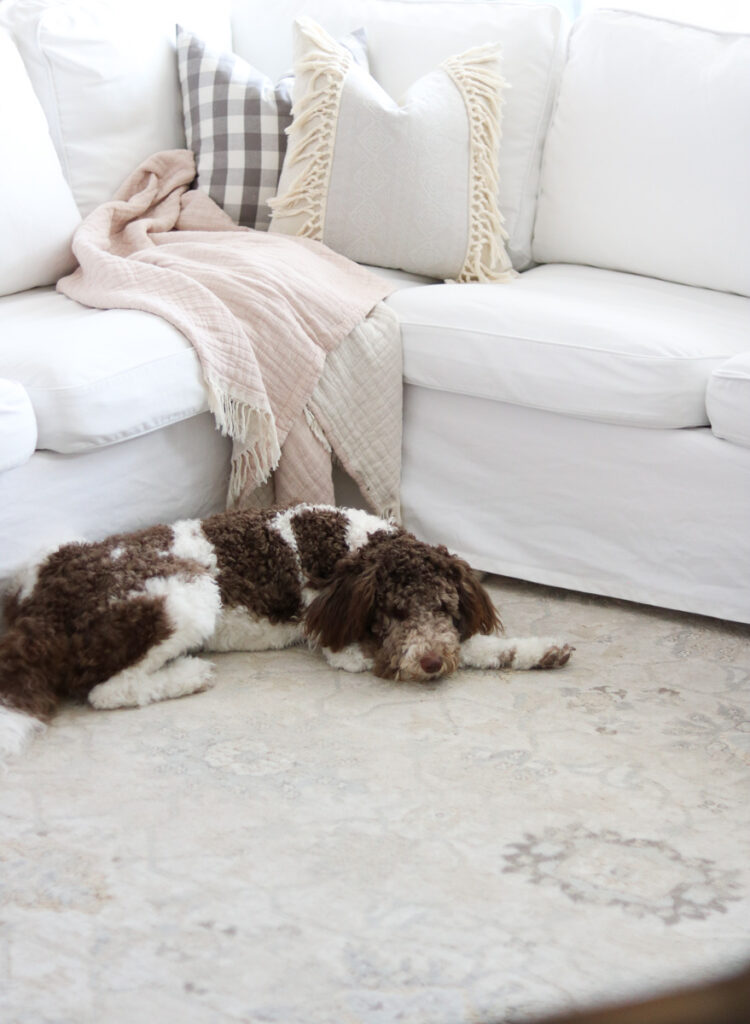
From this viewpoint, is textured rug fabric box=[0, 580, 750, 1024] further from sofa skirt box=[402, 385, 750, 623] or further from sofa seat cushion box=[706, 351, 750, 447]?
sofa seat cushion box=[706, 351, 750, 447]

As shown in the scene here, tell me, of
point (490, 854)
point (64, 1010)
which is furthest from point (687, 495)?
point (64, 1010)

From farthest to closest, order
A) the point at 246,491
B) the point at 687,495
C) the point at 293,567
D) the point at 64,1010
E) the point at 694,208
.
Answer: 1. the point at 694,208
2. the point at 246,491
3. the point at 687,495
4. the point at 293,567
5. the point at 64,1010

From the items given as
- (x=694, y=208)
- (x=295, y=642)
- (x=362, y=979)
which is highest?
(x=694, y=208)

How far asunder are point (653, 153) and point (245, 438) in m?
1.20

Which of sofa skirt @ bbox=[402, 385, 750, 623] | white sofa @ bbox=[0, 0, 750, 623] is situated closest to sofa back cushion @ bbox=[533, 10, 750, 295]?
white sofa @ bbox=[0, 0, 750, 623]

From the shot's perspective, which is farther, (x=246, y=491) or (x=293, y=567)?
(x=246, y=491)

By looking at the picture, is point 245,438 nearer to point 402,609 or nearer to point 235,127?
point 402,609

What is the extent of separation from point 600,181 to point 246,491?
117 cm

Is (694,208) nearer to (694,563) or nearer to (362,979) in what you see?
(694,563)

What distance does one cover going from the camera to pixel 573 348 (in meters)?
2.12

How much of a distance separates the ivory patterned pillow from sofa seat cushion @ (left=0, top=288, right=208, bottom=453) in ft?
2.21

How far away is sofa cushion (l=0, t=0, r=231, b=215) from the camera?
256 cm

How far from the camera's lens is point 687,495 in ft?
6.84

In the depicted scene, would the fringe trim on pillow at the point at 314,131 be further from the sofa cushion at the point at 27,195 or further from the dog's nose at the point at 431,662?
the dog's nose at the point at 431,662
